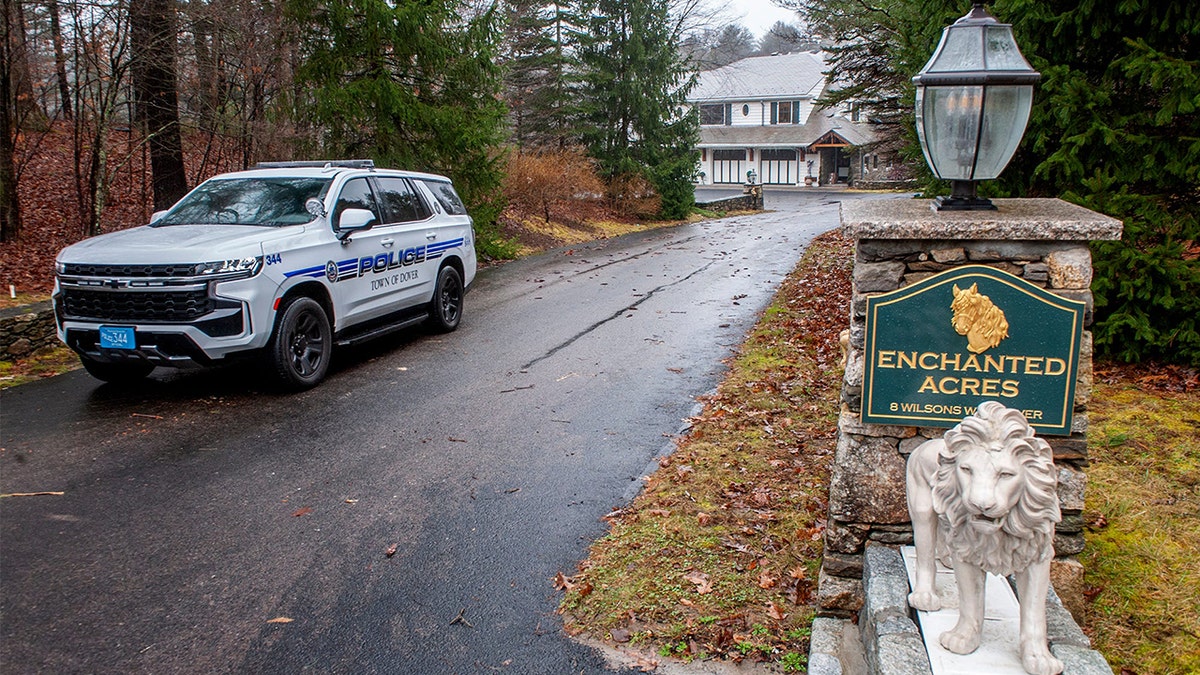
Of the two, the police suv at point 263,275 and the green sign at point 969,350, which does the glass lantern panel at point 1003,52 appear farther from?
the police suv at point 263,275

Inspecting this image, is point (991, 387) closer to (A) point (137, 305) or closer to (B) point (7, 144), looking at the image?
(A) point (137, 305)

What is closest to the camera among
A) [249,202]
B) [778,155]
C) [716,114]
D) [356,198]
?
[249,202]

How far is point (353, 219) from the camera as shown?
800 cm

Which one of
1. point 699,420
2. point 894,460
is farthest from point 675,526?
point 699,420

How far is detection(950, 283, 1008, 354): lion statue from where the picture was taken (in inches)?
142

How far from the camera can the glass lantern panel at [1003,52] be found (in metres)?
3.98

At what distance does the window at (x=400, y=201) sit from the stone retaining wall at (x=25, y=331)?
3.80 metres

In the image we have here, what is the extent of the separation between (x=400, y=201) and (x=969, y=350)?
24.3 feet

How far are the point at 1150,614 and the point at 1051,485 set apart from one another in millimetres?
1623

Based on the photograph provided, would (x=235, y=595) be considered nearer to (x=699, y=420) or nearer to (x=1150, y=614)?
(x=699, y=420)

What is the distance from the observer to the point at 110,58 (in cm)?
1285

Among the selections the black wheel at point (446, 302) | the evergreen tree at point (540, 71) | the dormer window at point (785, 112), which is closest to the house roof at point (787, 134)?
the dormer window at point (785, 112)

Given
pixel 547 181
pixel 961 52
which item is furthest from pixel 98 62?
pixel 961 52

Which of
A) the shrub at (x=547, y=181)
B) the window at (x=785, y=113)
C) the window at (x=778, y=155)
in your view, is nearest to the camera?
the shrub at (x=547, y=181)
